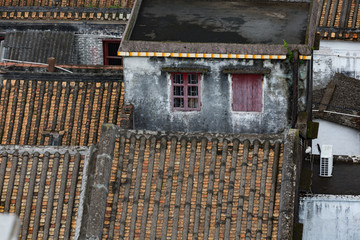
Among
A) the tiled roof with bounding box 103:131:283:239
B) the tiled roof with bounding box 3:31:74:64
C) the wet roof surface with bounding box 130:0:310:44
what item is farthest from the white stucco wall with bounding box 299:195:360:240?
the tiled roof with bounding box 3:31:74:64

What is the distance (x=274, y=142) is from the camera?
93.2ft

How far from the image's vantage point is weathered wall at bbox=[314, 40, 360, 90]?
43625 mm

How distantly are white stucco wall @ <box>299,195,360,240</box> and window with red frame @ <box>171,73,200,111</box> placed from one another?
475 centimetres

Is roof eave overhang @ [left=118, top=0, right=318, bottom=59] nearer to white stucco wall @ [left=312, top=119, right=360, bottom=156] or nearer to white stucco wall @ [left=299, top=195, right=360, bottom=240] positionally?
white stucco wall @ [left=299, top=195, right=360, bottom=240]

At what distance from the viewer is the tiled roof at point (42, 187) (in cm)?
2784

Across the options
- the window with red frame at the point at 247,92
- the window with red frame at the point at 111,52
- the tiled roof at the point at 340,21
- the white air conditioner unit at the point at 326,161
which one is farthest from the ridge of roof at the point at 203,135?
the window with red frame at the point at 111,52

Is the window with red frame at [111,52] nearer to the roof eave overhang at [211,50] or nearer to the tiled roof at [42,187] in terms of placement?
the roof eave overhang at [211,50]

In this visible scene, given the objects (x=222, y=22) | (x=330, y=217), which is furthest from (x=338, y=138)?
(x=222, y=22)

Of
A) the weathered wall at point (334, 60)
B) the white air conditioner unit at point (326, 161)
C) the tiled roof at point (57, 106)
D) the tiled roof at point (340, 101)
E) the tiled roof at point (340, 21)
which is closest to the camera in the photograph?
the white air conditioner unit at point (326, 161)

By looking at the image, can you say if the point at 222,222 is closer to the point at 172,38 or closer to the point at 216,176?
the point at 216,176

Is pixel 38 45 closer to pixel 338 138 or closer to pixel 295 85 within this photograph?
pixel 338 138

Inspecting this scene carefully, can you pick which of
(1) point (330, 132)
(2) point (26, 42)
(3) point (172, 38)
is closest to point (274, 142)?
(3) point (172, 38)

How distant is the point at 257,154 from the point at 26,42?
19.9 m

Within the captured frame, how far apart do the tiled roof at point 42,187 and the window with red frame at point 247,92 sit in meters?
5.33
